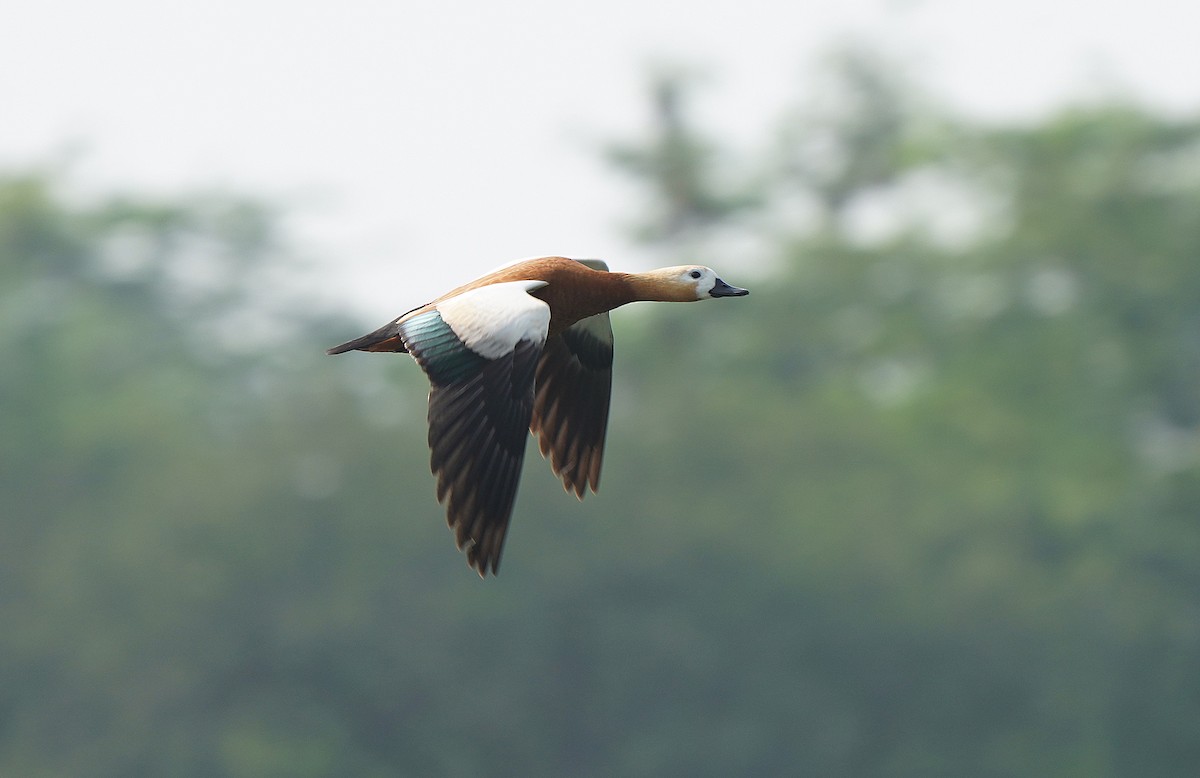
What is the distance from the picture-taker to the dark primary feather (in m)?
7.11

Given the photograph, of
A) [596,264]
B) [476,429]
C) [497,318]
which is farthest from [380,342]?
[596,264]

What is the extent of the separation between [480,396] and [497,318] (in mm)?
343

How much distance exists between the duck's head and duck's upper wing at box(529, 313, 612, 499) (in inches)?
18.0

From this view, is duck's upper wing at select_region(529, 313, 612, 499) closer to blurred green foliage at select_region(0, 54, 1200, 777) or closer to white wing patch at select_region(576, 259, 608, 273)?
white wing patch at select_region(576, 259, 608, 273)

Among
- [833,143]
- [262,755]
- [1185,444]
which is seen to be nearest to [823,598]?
[1185,444]

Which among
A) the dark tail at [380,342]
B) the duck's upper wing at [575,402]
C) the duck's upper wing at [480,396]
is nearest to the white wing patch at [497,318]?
the duck's upper wing at [480,396]

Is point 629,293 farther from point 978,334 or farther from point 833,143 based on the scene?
point 833,143

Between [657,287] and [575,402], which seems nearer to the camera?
[657,287]

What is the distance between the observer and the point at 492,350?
290 inches

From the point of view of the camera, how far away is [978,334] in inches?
1293

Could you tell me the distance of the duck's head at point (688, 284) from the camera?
8594mm

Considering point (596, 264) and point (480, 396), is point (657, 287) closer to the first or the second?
point (596, 264)

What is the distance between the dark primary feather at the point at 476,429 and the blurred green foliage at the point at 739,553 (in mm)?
21478

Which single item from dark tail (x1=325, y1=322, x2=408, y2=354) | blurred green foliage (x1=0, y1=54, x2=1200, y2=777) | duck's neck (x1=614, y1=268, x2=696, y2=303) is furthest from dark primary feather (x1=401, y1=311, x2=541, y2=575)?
blurred green foliage (x1=0, y1=54, x2=1200, y2=777)
